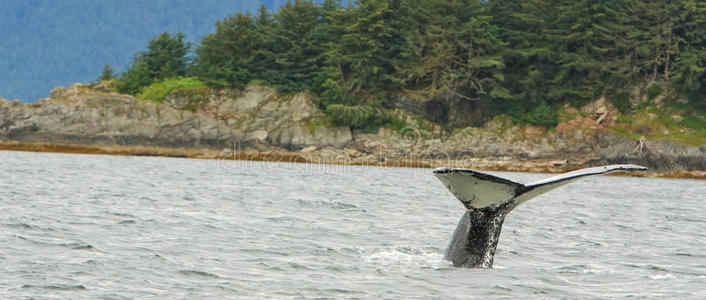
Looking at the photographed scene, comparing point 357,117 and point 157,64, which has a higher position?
point 157,64

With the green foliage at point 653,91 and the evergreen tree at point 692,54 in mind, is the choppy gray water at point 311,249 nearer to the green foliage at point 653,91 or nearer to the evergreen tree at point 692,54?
the evergreen tree at point 692,54

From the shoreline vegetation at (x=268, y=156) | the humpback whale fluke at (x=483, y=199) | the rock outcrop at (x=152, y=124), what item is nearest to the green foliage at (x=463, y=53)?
the rock outcrop at (x=152, y=124)

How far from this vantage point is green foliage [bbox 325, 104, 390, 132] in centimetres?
6550

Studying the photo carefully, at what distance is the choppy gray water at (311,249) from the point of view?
9.80m

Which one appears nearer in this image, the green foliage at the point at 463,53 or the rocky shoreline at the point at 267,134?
the green foliage at the point at 463,53

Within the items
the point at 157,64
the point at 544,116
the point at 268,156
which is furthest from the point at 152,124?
the point at 544,116

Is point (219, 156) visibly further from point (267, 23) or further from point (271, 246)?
point (271, 246)

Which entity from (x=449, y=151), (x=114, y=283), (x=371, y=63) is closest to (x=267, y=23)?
(x=371, y=63)

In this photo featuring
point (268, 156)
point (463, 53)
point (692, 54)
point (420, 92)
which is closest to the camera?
point (692, 54)

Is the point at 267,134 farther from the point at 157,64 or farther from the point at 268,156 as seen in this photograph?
the point at 157,64

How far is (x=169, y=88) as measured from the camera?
6969 cm

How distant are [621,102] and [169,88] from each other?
134 feet

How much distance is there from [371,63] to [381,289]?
5938cm

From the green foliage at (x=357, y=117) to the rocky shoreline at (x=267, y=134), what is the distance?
0.72 m
